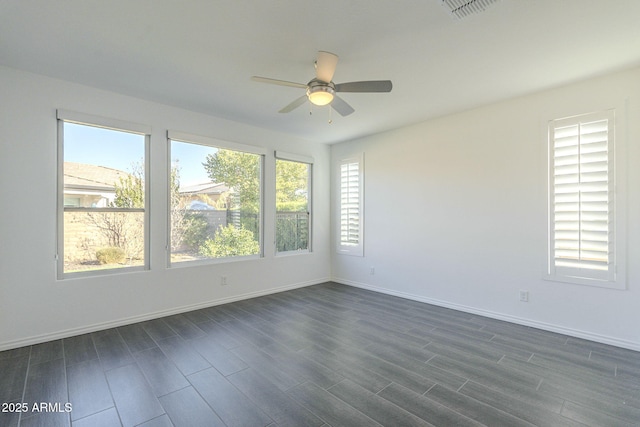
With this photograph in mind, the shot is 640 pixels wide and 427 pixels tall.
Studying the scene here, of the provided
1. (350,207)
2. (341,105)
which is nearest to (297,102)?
(341,105)

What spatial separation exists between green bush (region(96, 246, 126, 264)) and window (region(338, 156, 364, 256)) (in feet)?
11.4

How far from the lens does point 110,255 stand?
11.3 ft

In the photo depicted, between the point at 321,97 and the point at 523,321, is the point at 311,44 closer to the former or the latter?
the point at 321,97

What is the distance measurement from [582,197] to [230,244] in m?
4.39

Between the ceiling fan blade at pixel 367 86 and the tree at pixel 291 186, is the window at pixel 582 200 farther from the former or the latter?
the tree at pixel 291 186

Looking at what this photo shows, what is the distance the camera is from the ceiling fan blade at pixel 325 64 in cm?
233

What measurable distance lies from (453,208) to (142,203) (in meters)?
4.10

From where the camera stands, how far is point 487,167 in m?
3.80

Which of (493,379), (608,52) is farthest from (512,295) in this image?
(608,52)

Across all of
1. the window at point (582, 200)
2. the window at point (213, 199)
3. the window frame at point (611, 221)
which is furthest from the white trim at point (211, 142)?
the window frame at point (611, 221)

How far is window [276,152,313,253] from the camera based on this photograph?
5.09m

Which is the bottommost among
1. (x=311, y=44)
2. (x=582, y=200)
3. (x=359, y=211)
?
(x=359, y=211)

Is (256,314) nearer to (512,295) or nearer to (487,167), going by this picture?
(512,295)

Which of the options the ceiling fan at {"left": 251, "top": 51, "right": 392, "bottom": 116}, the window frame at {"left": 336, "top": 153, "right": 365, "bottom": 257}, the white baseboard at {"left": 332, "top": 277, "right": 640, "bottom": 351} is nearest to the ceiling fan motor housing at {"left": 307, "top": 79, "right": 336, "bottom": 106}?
the ceiling fan at {"left": 251, "top": 51, "right": 392, "bottom": 116}
